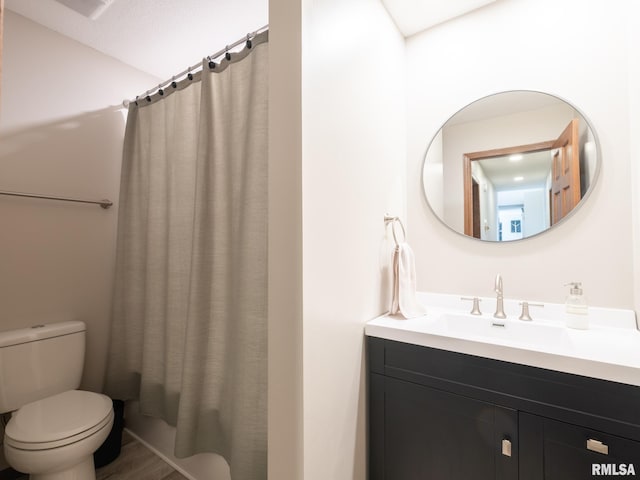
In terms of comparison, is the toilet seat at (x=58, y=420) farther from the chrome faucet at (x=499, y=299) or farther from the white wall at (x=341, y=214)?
the chrome faucet at (x=499, y=299)

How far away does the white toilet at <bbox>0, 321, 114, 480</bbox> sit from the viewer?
1.31m

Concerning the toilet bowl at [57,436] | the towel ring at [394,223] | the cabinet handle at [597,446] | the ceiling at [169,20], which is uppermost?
the ceiling at [169,20]

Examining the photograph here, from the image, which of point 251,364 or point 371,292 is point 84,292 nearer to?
point 251,364

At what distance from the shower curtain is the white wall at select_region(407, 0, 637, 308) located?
3.11ft

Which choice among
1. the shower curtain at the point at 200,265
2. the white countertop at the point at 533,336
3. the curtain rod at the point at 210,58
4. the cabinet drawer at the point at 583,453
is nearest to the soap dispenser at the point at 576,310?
the white countertop at the point at 533,336

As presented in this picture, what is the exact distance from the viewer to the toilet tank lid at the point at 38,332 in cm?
156

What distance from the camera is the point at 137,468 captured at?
1.75 metres

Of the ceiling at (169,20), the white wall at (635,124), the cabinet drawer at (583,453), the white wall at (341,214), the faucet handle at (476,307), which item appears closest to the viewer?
the cabinet drawer at (583,453)

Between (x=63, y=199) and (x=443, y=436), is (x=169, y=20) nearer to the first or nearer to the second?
(x=63, y=199)

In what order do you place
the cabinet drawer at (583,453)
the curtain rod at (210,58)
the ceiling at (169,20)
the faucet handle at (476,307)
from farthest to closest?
the ceiling at (169,20) → the faucet handle at (476,307) → the curtain rod at (210,58) → the cabinet drawer at (583,453)

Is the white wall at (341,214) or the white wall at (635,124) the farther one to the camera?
the white wall at (635,124)

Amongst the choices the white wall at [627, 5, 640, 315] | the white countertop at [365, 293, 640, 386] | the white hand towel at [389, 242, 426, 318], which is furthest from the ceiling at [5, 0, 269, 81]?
the white countertop at [365, 293, 640, 386]

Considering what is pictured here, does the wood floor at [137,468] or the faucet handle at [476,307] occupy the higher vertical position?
the faucet handle at [476,307]

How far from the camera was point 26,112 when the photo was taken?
1763mm
